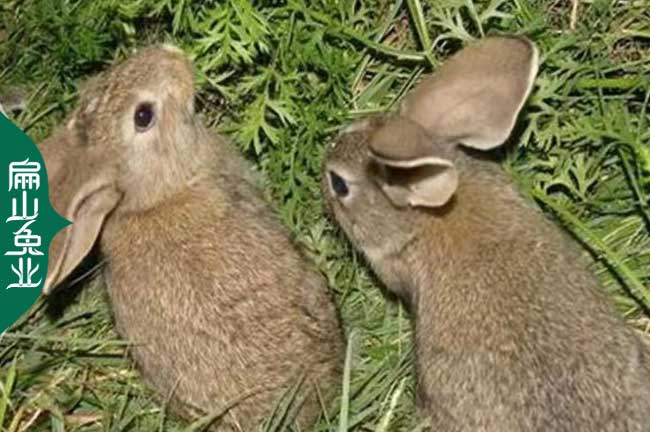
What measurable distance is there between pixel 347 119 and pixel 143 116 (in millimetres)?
783

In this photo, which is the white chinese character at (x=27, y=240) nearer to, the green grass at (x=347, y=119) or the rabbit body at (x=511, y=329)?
the green grass at (x=347, y=119)

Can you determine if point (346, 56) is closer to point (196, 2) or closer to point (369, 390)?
point (196, 2)

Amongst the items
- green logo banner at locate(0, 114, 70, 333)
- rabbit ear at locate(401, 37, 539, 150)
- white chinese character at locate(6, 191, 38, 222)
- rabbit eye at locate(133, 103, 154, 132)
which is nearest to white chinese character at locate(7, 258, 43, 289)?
green logo banner at locate(0, 114, 70, 333)

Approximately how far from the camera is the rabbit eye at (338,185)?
7.82 meters

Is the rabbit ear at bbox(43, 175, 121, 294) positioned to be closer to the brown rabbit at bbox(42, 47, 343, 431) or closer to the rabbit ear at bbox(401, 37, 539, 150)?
the brown rabbit at bbox(42, 47, 343, 431)

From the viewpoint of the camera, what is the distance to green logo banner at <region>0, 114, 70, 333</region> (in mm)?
7734

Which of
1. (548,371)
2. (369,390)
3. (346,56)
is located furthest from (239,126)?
(548,371)

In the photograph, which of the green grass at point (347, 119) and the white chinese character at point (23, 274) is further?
the green grass at point (347, 119)

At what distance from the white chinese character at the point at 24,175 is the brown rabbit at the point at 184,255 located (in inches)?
2.6

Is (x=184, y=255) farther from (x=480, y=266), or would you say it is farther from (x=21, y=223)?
(x=480, y=266)

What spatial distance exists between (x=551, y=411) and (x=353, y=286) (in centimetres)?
132

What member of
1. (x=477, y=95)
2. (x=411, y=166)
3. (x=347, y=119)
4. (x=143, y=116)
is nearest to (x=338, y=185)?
(x=347, y=119)

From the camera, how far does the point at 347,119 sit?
26.6 ft

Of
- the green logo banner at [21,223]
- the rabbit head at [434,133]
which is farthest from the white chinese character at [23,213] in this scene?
the rabbit head at [434,133]
